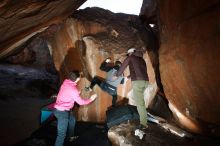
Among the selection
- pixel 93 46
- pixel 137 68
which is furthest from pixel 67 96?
pixel 93 46

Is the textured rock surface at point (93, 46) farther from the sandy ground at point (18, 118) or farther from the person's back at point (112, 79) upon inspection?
the sandy ground at point (18, 118)

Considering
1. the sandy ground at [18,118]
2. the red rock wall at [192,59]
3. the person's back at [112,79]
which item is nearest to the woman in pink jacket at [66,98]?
the person's back at [112,79]

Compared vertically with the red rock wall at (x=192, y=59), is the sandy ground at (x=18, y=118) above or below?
below

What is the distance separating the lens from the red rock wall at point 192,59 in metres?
5.96

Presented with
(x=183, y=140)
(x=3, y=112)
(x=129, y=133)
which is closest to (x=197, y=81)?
(x=183, y=140)

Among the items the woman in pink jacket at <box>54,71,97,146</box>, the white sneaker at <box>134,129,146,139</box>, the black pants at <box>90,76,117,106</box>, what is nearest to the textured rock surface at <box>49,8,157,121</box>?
the black pants at <box>90,76,117,106</box>

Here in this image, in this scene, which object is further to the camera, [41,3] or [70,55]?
[70,55]

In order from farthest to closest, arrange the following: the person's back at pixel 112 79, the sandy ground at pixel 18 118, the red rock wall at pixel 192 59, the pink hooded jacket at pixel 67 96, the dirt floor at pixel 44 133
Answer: the sandy ground at pixel 18 118
the person's back at pixel 112 79
the dirt floor at pixel 44 133
the pink hooded jacket at pixel 67 96
the red rock wall at pixel 192 59

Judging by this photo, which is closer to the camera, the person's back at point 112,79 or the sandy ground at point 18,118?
the person's back at point 112,79

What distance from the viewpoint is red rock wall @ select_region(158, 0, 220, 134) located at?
596 centimetres

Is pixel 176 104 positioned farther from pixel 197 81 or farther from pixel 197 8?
pixel 197 8

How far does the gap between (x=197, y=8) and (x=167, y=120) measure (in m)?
3.96

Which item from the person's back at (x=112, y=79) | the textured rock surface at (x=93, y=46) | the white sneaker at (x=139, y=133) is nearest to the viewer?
the white sneaker at (x=139, y=133)

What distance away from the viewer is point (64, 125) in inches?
257
